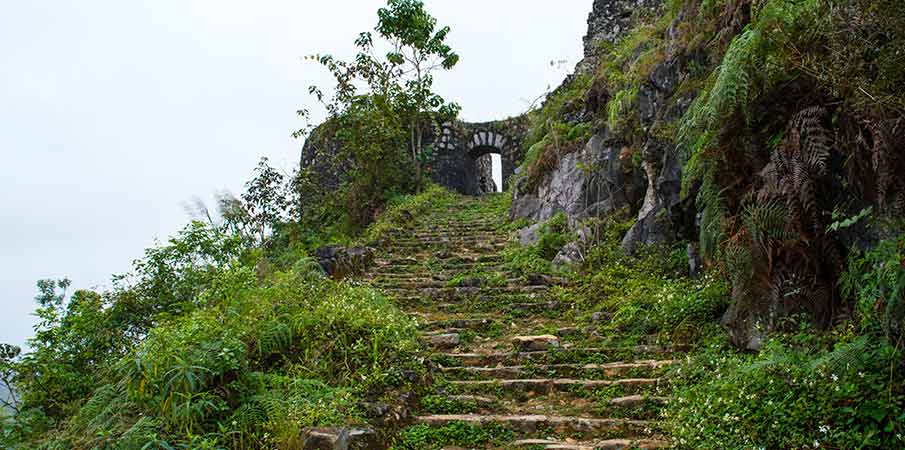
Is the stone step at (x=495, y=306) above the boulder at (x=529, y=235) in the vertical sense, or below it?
below

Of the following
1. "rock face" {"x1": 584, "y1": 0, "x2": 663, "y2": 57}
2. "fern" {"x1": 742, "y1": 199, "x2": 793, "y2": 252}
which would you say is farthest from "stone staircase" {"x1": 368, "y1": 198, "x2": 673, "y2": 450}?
"rock face" {"x1": 584, "y1": 0, "x2": 663, "y2": 57}

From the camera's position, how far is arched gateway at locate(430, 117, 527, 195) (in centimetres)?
1903

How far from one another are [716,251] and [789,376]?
1.68m

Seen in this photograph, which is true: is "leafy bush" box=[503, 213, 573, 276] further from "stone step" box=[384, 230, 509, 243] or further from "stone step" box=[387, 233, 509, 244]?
"stone step" box=[384, 230, 509, 243]

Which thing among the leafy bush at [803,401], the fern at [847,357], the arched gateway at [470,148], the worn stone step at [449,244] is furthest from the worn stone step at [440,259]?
the arched gateway at [470,148]

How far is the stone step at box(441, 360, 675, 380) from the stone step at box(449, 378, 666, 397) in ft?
0.45

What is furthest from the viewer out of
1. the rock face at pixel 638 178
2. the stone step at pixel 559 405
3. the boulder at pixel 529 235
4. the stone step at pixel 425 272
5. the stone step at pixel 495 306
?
the boulder at pixel 529 235

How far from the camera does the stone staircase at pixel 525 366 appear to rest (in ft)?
14.8

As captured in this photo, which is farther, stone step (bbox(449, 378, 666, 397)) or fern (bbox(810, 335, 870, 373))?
stone step (bbox(449, 378, 666, 397))

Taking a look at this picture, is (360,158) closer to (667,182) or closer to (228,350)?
(667,182)

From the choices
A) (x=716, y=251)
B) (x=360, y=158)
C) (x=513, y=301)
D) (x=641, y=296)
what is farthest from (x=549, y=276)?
(x=360, y=158)

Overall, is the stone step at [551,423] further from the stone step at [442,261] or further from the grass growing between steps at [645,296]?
the stone step at [442,261]

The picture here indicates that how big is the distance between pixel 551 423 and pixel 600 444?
1.47 feet

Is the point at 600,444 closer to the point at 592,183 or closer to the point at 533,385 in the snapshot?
the point at 533,385
